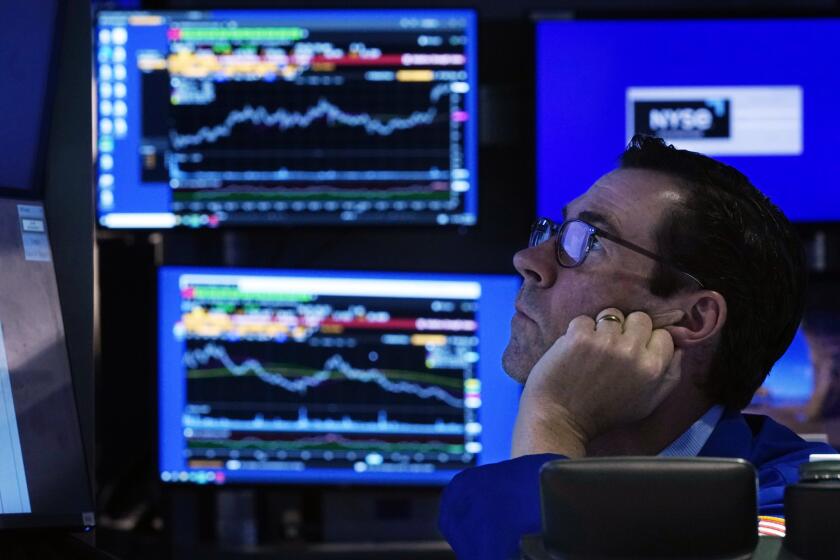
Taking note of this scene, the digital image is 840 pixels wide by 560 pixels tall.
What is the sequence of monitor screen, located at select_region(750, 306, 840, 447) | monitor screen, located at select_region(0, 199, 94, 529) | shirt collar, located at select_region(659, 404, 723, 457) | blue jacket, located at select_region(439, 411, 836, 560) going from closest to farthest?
blue jacket, located at select_region(439, 411, 836, 560)
monitor screen, located at select_region(0, 199, 94, 529)
shirt collar, located at select_region(659, 404, 723, 457)
monitor screen, located at select_region(750, 306, 840, 447)

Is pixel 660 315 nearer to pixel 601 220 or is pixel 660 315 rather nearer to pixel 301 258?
pixel 601 220

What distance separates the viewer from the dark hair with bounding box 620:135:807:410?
119 cm

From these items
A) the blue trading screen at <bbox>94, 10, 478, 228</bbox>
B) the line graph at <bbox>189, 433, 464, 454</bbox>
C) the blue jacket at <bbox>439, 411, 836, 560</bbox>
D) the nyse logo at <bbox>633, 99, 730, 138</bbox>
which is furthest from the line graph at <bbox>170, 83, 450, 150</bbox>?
the blue jacket at <bbox>439, 411, 836, 560</bbox>

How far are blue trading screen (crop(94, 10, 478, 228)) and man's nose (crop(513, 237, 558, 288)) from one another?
2.45ft

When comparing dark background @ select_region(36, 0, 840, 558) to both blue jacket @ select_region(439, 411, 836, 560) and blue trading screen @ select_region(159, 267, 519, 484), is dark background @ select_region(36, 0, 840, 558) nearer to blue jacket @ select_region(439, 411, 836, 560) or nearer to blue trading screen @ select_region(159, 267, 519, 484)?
blue trading screen @ select_region(159, 267, 519, 484)

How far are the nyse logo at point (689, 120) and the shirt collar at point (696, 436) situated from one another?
34.0 inches

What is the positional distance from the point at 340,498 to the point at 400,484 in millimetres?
150

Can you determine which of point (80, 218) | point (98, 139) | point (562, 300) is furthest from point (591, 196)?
point (98, 139)

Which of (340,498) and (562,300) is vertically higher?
(562,300)

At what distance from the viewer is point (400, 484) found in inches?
78.9

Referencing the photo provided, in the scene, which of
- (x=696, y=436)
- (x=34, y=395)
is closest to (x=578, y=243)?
(x=696, y=436)

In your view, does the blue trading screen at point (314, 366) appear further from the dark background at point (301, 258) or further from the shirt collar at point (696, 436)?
the shirt collar at point (696, 436)

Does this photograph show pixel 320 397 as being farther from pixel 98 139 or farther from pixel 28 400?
pixel 28 400

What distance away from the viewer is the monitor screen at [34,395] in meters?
1.09
